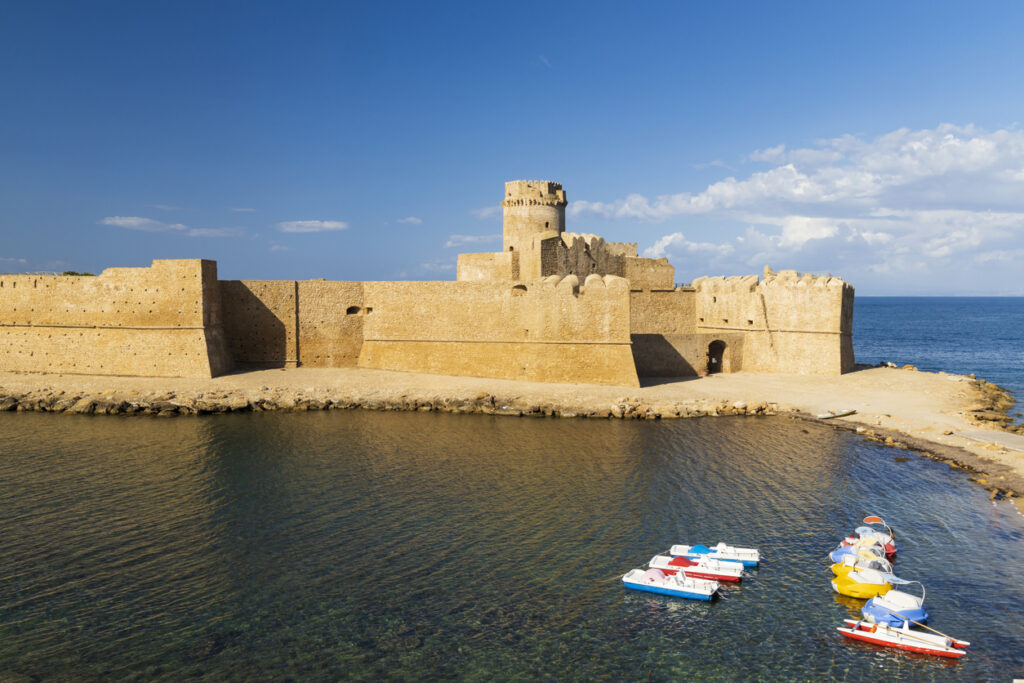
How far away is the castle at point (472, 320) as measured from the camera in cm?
2739

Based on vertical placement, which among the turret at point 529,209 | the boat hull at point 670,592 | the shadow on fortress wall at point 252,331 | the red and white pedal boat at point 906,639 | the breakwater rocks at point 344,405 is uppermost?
the turret at point 529,209

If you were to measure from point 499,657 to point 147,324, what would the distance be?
2272 cm

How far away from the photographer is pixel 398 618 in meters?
11.4

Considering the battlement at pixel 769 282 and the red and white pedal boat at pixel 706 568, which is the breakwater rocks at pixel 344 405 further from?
the red and white pedal boat at pixel 706 568

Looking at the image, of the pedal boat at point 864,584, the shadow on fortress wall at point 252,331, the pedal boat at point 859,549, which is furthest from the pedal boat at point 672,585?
the shadow on fortress wall at point 252,331

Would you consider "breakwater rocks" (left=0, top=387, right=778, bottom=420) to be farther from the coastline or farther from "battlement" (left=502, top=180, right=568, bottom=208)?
"battlement" (left=502, top=180, right=568, bottom=208)

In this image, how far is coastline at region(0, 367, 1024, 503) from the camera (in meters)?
24.5

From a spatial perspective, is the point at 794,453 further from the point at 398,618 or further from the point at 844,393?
the point at 398,618

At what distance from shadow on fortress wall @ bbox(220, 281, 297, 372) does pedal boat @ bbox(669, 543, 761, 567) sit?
20.9 m

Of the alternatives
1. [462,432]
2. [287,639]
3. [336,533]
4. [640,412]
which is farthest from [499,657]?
[640,412]

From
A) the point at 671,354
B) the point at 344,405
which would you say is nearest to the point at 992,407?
the point at 671,354

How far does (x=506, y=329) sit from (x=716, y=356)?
434 inches

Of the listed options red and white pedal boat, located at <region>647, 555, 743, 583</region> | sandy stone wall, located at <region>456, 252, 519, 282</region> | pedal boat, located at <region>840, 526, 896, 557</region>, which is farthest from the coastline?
A: red and white pedal boat, located at <region>647, 555, 743, 583</region>

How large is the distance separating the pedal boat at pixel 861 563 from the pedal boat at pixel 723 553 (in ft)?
4.69
